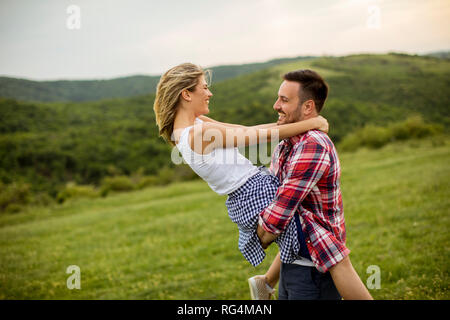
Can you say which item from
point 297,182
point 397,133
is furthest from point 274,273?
point 397,133

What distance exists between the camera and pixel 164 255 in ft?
27.4

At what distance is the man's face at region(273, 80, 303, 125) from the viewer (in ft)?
8.38

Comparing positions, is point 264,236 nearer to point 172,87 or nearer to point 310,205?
point 310,205

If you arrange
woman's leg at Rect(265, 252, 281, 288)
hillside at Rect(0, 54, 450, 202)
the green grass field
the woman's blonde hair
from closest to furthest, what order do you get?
the woman's blonde hair < woman's leg at Rect(265, 252, 281, 288) < the green grass field < hillside at Rect(0, 54, 450, 202)

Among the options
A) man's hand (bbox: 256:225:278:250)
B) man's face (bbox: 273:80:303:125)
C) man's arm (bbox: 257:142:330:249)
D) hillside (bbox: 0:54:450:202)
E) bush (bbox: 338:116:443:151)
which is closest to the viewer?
man's arm (bbox: 257:142:330:249)

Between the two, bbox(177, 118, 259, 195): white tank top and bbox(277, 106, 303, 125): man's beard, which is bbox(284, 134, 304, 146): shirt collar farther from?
bbox(177, 118, 259, 195): white tank top

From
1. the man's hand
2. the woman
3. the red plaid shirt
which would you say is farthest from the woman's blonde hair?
the man's hand

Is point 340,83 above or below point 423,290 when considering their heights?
above

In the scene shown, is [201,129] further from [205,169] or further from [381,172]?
[381,172]

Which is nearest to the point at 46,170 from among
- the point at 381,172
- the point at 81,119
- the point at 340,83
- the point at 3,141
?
the point at 3,141

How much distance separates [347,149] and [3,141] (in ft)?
161

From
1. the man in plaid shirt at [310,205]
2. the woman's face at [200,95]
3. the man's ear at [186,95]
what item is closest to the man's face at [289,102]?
the man in plaid shirt at [310,205]

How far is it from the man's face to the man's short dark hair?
0.03m

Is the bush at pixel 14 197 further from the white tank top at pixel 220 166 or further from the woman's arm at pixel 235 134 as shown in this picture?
the woman's arm at pixel 235 134
